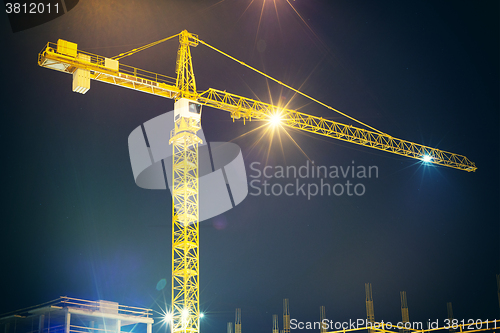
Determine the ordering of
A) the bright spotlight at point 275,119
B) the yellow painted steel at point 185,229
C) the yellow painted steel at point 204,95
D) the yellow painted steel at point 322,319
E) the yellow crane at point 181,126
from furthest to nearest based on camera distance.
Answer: the bright spotlight at point 275,119
the yellow painted steel at point 204,95
the yellow painted steel at point 185,229
the yellow crane at point 181,126
the yellow painted steel at point 322,319

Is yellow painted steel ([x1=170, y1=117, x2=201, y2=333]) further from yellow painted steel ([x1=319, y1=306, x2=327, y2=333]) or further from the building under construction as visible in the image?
yellow painted steel ([x1=319, y1=306, x2=327, y2=333])

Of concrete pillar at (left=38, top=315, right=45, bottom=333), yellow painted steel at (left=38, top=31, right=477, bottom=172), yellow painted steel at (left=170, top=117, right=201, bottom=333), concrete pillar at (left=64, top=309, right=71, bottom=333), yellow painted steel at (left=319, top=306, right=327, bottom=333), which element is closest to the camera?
concrete pillar at (left=64, top=309, right=71, bottom=333)

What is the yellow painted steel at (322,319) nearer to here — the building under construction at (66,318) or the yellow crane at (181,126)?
the yellow crane at (181,126)

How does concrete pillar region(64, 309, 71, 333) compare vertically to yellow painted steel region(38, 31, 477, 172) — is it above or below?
below

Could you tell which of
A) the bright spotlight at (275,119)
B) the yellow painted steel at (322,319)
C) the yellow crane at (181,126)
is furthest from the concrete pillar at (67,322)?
the bright spotlight at (275,119)

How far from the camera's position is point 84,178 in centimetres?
5425

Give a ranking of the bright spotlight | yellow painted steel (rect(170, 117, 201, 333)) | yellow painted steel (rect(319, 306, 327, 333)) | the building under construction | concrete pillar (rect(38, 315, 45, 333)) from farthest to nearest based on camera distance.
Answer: the bright spotlight < yellow painted steel (rect(170, 117, 201, 333)) < yellow painted steel (rect(319, 306, 327, 333)) < concrete pillar (rect(38, 315, 45, 333)) < the building under construction

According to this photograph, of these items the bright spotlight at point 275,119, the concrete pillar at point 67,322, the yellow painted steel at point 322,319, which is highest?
the bright spotlight at point 275,119

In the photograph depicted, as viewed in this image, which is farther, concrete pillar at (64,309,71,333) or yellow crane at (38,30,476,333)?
yellow crane at (38,30,476,333)

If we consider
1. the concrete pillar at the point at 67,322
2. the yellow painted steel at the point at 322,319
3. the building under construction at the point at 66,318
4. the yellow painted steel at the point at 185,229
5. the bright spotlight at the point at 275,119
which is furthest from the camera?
the bright spotlight at the point at 275,119

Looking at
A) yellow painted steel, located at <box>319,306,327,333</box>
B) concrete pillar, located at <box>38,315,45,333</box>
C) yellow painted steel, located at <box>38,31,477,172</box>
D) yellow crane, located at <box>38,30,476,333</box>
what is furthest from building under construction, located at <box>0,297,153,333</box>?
yellow painted steel, located at <box>38,31,477,172</box>

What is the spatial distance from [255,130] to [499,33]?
102ft

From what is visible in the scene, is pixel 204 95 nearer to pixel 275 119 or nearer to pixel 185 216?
pixel 275 119

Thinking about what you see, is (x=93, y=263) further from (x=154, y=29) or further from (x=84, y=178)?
(x=154, y=29)
